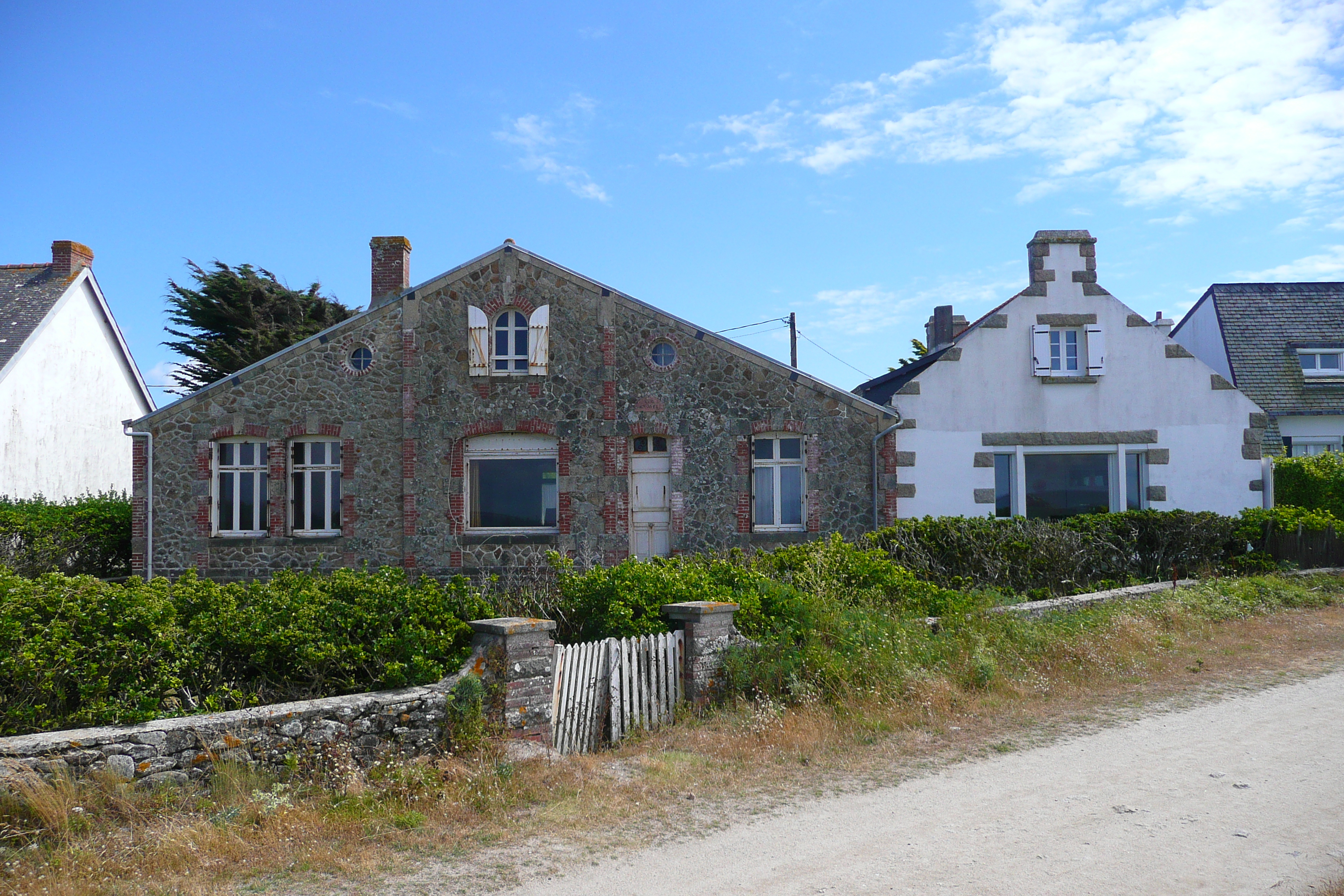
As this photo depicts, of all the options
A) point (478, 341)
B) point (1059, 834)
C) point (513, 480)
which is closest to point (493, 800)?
point (1059, 834)

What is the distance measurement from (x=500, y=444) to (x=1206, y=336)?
21317 mm

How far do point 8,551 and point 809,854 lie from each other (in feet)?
52.1

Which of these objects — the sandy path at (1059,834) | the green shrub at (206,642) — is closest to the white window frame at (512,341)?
the green shrub at (206,642)

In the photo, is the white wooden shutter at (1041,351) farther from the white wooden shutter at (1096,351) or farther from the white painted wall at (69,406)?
the white painted wall at (69,406)

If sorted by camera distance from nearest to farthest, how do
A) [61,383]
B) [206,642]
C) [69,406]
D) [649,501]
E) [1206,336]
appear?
[206,642]
[649,501]
[61,383]
[69,406]
[1206,336]

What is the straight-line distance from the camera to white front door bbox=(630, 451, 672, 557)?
54.5 ft

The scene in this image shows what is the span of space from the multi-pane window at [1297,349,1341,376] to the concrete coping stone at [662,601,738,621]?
22.4m

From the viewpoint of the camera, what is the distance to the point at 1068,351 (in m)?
17.4

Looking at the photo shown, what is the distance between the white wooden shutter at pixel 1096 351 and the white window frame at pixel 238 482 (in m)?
15.3

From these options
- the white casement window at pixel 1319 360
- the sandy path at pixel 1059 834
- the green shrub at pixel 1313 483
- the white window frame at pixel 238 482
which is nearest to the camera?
the sandy path at pixel 1059 834

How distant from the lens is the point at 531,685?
702 centimetres

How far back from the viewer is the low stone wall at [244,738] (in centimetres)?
534

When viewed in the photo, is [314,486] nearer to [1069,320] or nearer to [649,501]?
[649,501]

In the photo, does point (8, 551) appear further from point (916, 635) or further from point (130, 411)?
point (916, 635)
